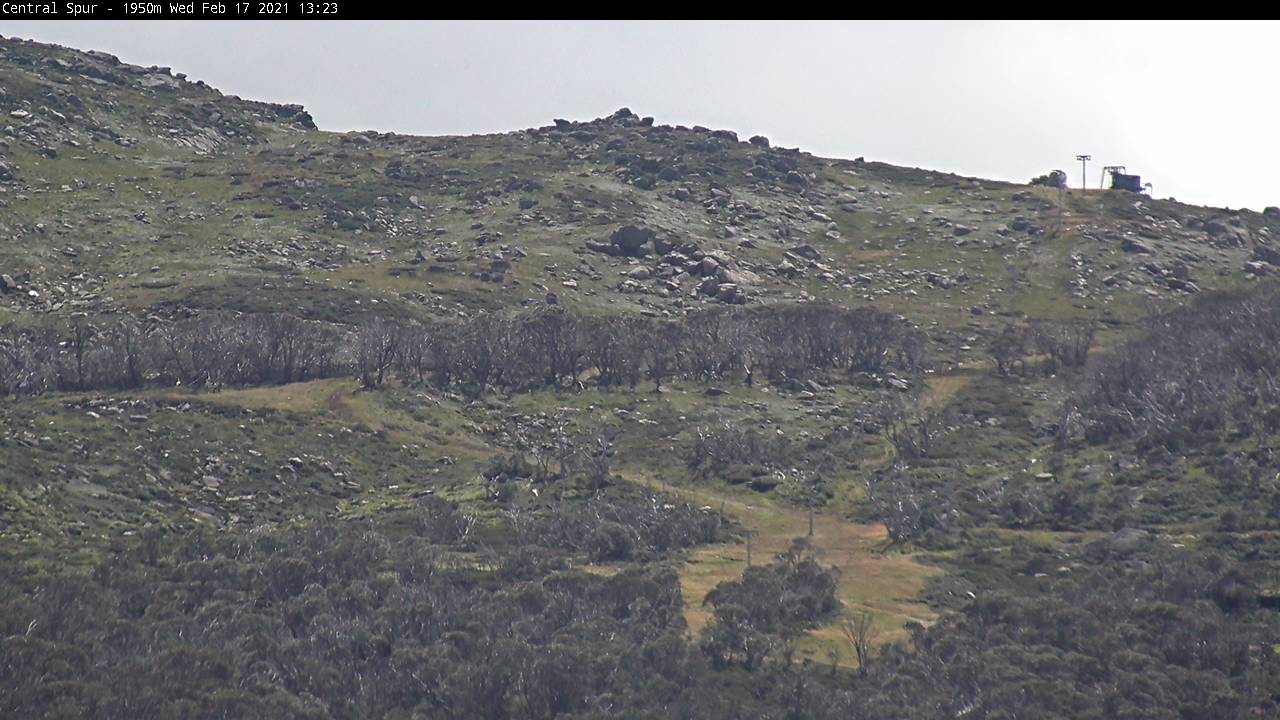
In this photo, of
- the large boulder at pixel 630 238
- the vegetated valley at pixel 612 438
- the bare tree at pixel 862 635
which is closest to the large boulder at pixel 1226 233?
the vegetated valley at pixel 612 438

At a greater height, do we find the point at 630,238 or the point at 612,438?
the point at 630,238

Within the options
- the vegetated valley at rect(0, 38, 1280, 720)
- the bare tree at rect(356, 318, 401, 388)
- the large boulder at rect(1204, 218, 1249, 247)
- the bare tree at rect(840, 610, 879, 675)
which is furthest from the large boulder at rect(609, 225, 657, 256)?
the bare tree at rect(840, 610, 879, 675)

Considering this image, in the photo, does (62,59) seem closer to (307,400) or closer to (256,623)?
(307,400)

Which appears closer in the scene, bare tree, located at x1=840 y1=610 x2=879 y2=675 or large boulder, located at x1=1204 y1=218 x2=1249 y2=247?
bare tree, located at x1=840 y1=610 x2=879 y2=675

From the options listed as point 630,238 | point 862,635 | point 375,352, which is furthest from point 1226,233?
point 862,635

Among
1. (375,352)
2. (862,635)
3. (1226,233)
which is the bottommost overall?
(862,635)

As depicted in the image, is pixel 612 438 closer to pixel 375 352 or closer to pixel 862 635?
pixel 375 352

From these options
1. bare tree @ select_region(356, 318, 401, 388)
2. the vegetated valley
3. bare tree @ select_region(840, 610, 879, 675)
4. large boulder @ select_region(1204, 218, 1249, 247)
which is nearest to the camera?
the vegetated valley

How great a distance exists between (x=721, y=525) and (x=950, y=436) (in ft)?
60.1

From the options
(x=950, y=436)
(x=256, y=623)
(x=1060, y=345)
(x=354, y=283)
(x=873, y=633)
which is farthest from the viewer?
(x=354, y=283)

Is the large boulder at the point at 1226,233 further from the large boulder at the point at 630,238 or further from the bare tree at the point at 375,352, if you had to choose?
the bare tree at the point at 375,352

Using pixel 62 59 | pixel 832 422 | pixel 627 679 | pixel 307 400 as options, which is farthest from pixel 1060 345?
pixel 62 59

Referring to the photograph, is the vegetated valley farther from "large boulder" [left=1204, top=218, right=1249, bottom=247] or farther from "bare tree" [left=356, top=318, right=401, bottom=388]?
"large boulder" [left=1204, top=218, right=1249, bottom=247]

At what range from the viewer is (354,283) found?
107 metres
